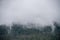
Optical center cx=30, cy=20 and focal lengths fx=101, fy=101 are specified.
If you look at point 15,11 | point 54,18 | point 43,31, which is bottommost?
point 43,31

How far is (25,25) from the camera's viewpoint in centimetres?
185

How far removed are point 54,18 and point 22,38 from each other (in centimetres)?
69

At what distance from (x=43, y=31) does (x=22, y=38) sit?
1.32 feet

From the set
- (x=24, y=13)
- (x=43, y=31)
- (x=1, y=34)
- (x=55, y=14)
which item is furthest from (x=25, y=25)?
(x=55, y=14)

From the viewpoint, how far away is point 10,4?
190 centimetres

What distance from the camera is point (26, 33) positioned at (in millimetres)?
1839

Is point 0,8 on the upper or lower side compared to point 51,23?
upper

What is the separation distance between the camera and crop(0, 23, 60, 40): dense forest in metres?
1.82

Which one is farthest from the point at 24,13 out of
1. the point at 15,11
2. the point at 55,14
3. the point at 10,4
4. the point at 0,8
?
the point at 55,14

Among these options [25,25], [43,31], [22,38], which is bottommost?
[22,38]

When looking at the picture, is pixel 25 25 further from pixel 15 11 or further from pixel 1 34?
pixel 1 34

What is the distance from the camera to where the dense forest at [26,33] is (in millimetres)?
1824

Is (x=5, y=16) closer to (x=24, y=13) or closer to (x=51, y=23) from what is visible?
(x=24, y=13)

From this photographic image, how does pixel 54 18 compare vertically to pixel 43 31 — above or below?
above
